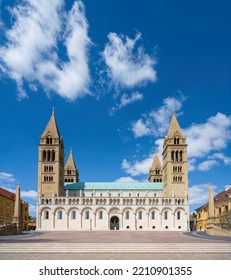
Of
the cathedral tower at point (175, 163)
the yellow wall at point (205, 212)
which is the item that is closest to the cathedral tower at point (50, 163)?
the cathedral tower at point (175, 163)

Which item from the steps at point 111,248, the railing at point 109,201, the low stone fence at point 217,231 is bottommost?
the low stone fence at point 217,231

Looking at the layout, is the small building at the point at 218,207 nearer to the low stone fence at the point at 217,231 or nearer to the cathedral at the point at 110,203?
the cathedral at the point at 110,203

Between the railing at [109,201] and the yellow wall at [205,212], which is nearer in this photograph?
the yellow wall at [205,212]

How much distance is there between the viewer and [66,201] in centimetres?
9625

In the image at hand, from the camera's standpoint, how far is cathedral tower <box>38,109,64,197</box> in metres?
99.5

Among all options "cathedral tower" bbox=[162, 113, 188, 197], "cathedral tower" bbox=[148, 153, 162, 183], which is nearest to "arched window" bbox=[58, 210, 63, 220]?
"cathedral tower" bbox=[162, 113, 188, 197]

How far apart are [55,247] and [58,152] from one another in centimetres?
7529

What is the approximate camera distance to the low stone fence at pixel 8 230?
4783 cm

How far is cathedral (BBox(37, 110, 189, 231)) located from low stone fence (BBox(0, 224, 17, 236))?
39639mm

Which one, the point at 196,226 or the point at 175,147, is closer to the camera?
the point at 175,147

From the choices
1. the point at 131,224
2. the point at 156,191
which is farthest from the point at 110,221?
the point at 156,191

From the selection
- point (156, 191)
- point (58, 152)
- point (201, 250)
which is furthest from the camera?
point (156, 191)

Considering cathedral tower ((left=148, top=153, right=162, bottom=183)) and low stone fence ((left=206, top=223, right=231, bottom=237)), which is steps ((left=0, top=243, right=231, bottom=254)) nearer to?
low stone fence ((left=206, top=223, right=231, bottom=237))
